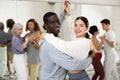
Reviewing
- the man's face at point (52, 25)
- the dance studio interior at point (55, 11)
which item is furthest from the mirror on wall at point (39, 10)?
the man's face at point (52, 25)

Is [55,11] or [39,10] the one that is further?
[39,10]

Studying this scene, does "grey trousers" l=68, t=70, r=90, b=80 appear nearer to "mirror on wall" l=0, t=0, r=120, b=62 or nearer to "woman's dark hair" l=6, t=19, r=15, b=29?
"mirror on wall" l=0, t=0, r=120, b=62

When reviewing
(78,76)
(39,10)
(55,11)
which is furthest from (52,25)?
(39,10)

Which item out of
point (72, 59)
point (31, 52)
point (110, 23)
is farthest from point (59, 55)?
point (110, 23)

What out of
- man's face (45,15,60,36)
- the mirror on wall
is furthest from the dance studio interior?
man's face (45,15,60,36)

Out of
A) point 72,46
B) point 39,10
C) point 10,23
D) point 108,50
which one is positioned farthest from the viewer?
point 108,50

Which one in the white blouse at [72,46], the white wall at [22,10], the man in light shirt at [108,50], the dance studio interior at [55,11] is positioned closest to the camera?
the white blouse at [72,46]

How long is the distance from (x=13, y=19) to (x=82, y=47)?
202cm

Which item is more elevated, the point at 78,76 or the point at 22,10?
the point at 22,10

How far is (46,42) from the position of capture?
1522mm

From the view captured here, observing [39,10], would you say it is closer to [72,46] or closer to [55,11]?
[55,11]

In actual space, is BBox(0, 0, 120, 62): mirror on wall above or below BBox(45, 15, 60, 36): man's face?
above

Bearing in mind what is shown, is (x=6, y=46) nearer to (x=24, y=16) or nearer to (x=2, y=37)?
(x=2, y=37)

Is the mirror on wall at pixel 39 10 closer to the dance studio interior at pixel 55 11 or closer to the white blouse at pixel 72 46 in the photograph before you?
the dance studio interior at pixel 55 11
